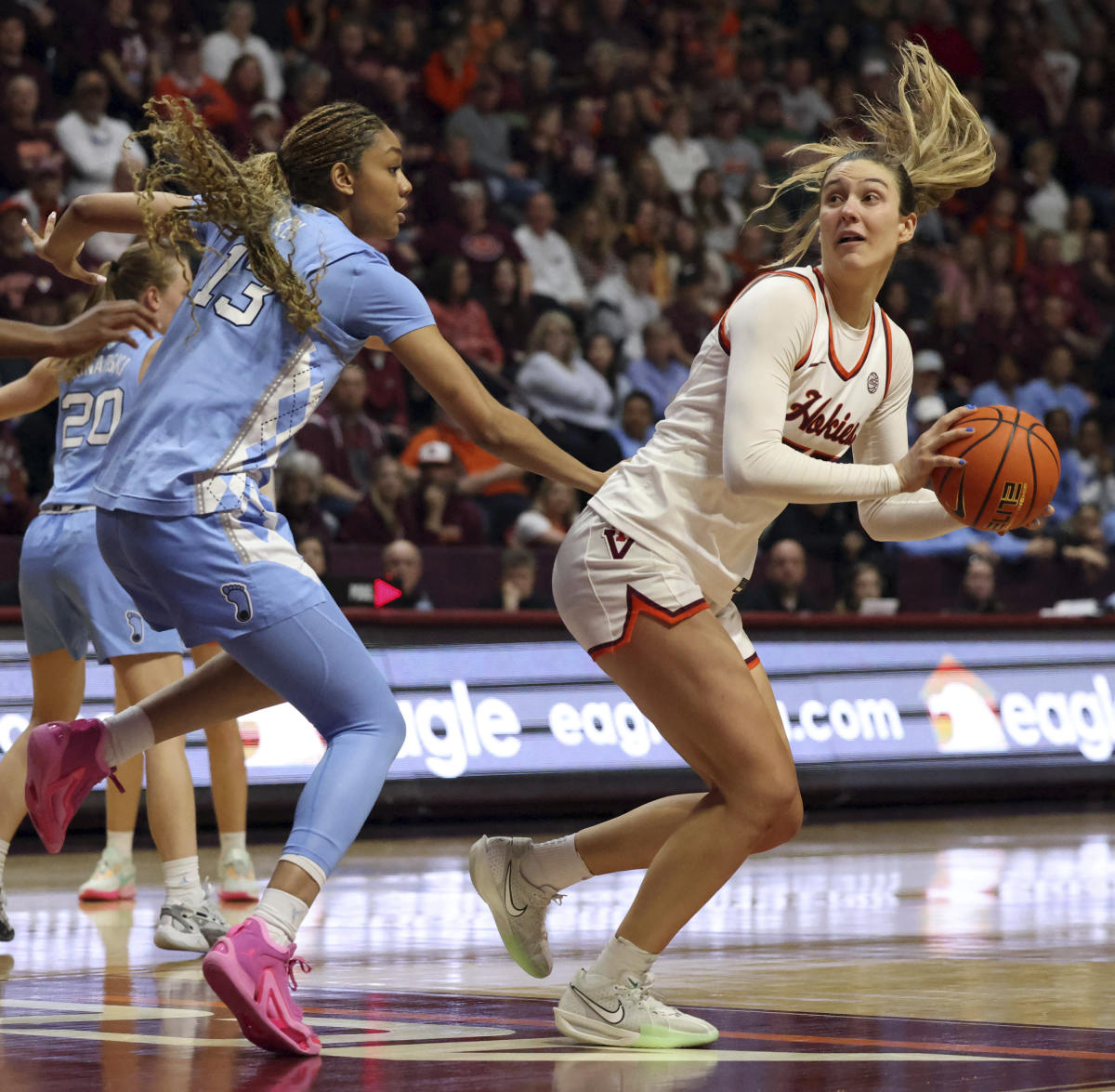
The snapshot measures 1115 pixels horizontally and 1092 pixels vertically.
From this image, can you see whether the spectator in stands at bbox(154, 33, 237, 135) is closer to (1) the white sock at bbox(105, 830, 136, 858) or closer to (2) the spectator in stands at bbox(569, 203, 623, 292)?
(2) the spectator in stands at bbox(569, 203, 623, 292)

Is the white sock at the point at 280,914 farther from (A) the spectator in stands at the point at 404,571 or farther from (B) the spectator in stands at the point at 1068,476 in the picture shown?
(B) the spectator in stands at the point at 1068,476

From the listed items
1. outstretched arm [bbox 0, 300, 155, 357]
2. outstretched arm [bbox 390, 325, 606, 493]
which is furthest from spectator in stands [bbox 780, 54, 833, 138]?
outstretched arm [bbox 0, 300, 155, 357]

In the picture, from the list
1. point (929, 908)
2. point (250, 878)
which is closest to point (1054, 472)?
point (929, 908)

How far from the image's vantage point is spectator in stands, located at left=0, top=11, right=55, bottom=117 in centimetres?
1293

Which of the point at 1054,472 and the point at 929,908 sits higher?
the point at 1054,472

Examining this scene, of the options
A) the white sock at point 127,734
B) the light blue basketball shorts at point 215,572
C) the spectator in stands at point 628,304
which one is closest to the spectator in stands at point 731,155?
the spectator in stands at point 628,304

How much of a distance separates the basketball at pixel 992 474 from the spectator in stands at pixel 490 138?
11511mm

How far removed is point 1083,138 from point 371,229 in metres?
16.5

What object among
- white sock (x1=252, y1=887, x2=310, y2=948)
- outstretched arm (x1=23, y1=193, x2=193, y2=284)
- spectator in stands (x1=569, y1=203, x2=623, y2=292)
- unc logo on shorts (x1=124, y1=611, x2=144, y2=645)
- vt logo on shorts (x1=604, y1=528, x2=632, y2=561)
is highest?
spectator in stands (x1=569, y1=203, x2=623, y2=292)

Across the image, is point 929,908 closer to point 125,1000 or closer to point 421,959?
point 421,959

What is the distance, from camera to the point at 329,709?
A: 4051 millimetres

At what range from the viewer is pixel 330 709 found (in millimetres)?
4051

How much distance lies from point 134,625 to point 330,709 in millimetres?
2439

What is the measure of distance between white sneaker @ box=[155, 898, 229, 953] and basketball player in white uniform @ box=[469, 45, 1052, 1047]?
A: 1.42 m
